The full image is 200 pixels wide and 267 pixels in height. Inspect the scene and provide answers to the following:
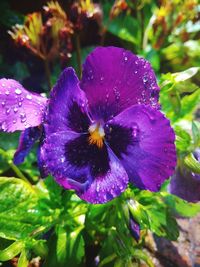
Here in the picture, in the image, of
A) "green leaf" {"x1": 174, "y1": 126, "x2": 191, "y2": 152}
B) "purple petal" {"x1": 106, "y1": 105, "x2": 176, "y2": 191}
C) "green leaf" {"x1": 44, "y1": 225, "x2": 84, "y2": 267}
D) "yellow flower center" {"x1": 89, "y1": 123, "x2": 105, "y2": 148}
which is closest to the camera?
"purple petal" {"x1": 106, "y1": 105, "x2": 176, "y2": 191}

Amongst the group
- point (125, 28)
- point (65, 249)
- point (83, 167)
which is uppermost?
point (125, 28)

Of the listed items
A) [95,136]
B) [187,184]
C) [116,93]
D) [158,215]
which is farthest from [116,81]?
[158,215]

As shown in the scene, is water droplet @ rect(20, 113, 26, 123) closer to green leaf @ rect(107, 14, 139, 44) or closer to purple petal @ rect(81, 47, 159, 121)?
purple petal @ rect(81, 47, 159, 121)

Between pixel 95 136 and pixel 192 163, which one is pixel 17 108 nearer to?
pixel 95 136

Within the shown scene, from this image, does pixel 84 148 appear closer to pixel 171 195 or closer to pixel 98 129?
pixel 98 129

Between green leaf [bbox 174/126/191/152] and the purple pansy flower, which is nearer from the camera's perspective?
the purple pansy flower

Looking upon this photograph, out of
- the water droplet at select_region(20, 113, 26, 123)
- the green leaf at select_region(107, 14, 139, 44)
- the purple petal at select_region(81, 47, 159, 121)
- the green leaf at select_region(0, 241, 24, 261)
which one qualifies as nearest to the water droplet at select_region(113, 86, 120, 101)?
the purple petal at select_region(81, 47, 159, 121)

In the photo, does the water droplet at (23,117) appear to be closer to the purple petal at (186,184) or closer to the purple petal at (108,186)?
the purple petal at (108,186)
